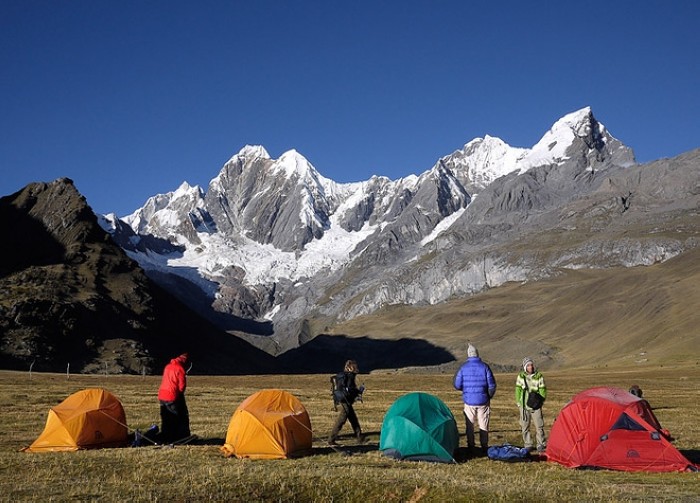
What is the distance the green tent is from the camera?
20.7 meters

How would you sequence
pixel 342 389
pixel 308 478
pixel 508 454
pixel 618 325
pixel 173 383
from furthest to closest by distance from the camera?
pixel 618 325
pixel 173 383
pixel 342 389
pixel 508 454
pixel 308 478

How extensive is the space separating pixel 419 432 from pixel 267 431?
475 cm

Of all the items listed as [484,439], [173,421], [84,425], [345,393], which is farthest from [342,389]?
[84,425]

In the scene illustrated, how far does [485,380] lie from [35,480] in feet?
43.8

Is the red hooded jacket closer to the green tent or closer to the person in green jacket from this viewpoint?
the green tent

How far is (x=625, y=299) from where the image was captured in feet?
541

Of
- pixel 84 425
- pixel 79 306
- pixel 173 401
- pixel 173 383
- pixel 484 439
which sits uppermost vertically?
pixel 79 306

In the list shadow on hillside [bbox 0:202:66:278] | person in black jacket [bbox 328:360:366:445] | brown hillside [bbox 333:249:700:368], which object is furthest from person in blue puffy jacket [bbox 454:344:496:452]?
shadow on hillside [bbox 0:202:66:278]

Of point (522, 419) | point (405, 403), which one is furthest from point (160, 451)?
point (522, 419)

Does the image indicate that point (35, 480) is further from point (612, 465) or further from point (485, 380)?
point (612, 465)

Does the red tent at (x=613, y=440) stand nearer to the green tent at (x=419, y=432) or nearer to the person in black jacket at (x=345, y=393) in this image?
the green tent at (x=419, y=432)

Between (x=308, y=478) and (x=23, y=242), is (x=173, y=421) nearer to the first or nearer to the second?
(x=308, y=478)

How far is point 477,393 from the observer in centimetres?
2211

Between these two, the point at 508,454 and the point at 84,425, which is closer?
the point at 508,454
